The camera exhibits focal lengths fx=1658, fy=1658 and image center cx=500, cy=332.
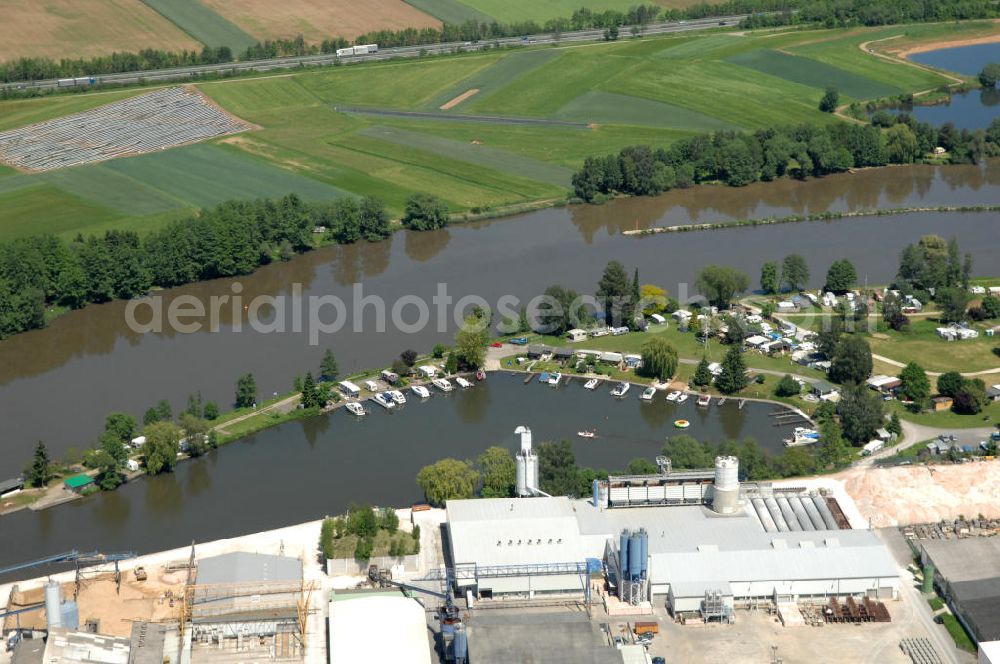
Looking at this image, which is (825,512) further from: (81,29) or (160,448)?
(81,29)

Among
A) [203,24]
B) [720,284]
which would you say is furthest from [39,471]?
[203,24]

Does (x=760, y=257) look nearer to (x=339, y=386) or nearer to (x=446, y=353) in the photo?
(x=446, y=353)

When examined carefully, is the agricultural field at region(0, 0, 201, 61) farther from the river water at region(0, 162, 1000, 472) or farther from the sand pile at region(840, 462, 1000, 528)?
the sand pile at region(840, 462, 1000, 528)

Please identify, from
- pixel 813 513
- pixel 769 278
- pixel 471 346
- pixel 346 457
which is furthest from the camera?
pixel 769 278

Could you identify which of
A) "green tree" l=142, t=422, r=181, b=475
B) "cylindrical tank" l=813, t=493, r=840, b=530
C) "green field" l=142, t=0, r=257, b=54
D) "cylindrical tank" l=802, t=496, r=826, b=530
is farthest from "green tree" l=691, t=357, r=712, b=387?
"green field" l=142, t=0, r=257, b=54

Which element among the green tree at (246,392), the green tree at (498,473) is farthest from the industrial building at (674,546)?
the green tree at (246,392)

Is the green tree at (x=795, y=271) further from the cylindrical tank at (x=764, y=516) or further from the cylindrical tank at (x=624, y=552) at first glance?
the cylindrical tank at (x=624, y=552)
